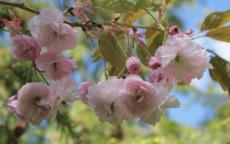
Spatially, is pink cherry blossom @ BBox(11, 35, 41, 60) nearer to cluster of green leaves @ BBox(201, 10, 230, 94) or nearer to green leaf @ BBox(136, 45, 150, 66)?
green leaf @ BBox(136, 45, 150, 66)

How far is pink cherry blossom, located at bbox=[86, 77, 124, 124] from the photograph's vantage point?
73cm

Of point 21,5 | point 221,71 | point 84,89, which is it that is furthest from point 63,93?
point 221,71

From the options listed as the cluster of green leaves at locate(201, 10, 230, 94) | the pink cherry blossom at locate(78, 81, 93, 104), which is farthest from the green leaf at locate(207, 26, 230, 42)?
the pink cherry blossom at locate(78, 81, 93, 104)

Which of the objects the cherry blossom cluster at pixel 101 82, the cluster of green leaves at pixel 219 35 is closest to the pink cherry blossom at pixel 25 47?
the cherry blossom cluster at pixel 101 82

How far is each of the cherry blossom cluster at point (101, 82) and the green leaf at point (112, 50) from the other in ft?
0.16

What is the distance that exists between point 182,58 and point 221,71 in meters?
0.11

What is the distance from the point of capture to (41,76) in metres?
0.84

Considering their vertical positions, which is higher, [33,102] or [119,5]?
[119,5]

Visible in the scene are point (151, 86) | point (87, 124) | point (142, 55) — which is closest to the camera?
point (151, 86)

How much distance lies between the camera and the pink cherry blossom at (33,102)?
0.76 meters

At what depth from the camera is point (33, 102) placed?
774 millimetres

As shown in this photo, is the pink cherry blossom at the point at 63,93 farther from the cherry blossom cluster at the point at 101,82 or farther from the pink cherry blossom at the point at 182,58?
the pink cherry blossom at the point at 182,58

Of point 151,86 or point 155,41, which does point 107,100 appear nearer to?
point 151,86

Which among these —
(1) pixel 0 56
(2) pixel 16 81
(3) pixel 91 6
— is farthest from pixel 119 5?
(1) pixel 0 56
